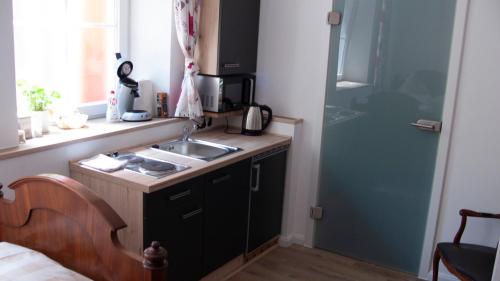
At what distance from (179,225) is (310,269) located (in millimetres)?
1134

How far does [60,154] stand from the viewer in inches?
101

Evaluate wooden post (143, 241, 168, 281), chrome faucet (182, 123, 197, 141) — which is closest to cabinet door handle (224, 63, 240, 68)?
chrome faucet (182, 123, 197, 141)

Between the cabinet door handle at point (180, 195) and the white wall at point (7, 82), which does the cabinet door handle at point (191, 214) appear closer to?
the cabinet door handle at point (180, 195)

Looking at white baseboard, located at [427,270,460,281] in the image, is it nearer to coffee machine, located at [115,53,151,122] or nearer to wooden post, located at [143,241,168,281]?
coffee machine, located at [115,53,151,122]

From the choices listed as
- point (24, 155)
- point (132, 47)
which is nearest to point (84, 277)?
point (24, 155)

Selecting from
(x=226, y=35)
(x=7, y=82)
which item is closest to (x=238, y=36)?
(x=226, y=35)

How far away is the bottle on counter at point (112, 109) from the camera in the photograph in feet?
10.1

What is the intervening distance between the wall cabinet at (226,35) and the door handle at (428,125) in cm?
119

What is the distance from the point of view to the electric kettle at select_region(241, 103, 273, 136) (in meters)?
3.47

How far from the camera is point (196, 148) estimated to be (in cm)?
326

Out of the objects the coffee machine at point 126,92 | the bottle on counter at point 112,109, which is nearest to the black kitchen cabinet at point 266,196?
the coffee machine at point 126,92

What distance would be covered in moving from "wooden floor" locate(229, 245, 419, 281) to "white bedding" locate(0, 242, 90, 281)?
5.07ft

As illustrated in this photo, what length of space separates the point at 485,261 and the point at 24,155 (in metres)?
2.34

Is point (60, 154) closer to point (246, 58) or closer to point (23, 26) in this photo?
point (23, 26)
